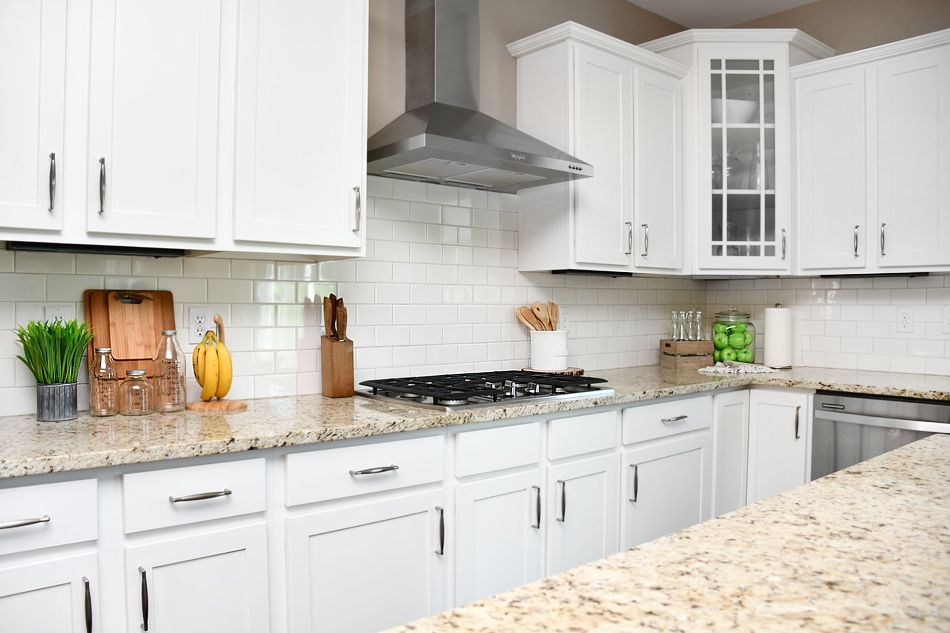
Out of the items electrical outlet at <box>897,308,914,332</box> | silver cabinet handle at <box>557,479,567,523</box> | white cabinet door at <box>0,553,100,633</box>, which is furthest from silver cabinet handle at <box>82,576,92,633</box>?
electrical outlet at <box>897,308,914,332</box>

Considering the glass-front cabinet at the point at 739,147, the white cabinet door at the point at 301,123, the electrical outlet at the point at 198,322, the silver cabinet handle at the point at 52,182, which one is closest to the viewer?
the silver cabinet handle at the point at 52,182

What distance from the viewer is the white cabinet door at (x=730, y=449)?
11.0 feet

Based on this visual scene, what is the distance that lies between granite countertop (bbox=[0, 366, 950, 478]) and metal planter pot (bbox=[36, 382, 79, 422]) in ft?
0.09

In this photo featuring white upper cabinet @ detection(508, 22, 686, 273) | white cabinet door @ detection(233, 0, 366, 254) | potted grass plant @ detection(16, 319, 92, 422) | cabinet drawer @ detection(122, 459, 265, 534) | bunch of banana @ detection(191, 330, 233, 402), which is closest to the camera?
cabinet drawer @ detection(122, 459, 265, 534)

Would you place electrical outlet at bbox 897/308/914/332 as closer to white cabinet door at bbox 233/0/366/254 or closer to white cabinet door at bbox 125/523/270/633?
white cabinet door at bbox 233/0/366/254

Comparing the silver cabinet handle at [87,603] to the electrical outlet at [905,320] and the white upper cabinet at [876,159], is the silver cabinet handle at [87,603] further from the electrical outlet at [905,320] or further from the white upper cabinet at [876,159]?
the electrical outlet at [905,320]

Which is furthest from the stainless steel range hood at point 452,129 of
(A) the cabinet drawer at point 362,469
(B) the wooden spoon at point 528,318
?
(A) the cabinet drawer at point 362,469

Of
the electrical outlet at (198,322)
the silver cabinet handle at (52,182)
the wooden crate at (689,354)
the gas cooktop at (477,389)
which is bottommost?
the gas cooktop at (477,389)

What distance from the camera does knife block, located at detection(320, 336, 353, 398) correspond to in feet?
8.43

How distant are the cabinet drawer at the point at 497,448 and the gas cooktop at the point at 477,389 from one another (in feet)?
0.32

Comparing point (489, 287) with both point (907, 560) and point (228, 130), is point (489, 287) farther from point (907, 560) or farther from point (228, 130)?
point (907, 560)

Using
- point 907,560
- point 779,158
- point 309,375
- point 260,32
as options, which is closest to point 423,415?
point 309,375

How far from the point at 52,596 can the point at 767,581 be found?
4.98 ft

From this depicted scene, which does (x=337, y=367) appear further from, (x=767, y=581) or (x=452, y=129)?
(x=767, y=581)
